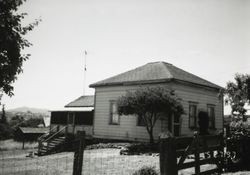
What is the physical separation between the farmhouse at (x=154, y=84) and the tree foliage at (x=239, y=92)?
71.5 inches

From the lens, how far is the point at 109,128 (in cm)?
2292

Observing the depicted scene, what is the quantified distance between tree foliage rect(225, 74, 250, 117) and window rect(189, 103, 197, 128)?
5.30m

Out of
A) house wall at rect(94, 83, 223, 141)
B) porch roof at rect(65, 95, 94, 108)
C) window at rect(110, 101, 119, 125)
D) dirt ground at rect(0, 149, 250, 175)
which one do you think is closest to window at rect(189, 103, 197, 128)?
house wall at rect(94, 83, 223, 141)

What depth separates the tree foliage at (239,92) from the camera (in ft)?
85.0

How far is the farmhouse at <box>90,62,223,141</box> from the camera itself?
20.3 metres

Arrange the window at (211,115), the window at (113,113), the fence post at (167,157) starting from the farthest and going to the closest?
the window at (211,115) → the window at (113,113) → the fence post at (167,157)

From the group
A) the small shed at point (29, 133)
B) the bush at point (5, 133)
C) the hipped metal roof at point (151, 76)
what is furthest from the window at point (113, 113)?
the bush at point (5, 133)

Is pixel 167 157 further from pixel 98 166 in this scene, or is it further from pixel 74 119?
pixel 74 119

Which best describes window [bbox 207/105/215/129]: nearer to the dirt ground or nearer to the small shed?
the dirt ground

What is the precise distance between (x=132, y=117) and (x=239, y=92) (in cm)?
1158

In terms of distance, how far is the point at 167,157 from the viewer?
6.22 meters

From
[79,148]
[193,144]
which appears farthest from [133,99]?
[79,148]

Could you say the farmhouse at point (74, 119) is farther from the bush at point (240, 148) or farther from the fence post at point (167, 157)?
the fence post at point (167, 157)

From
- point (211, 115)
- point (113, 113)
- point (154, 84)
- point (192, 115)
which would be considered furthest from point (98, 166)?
point (211, 115)
